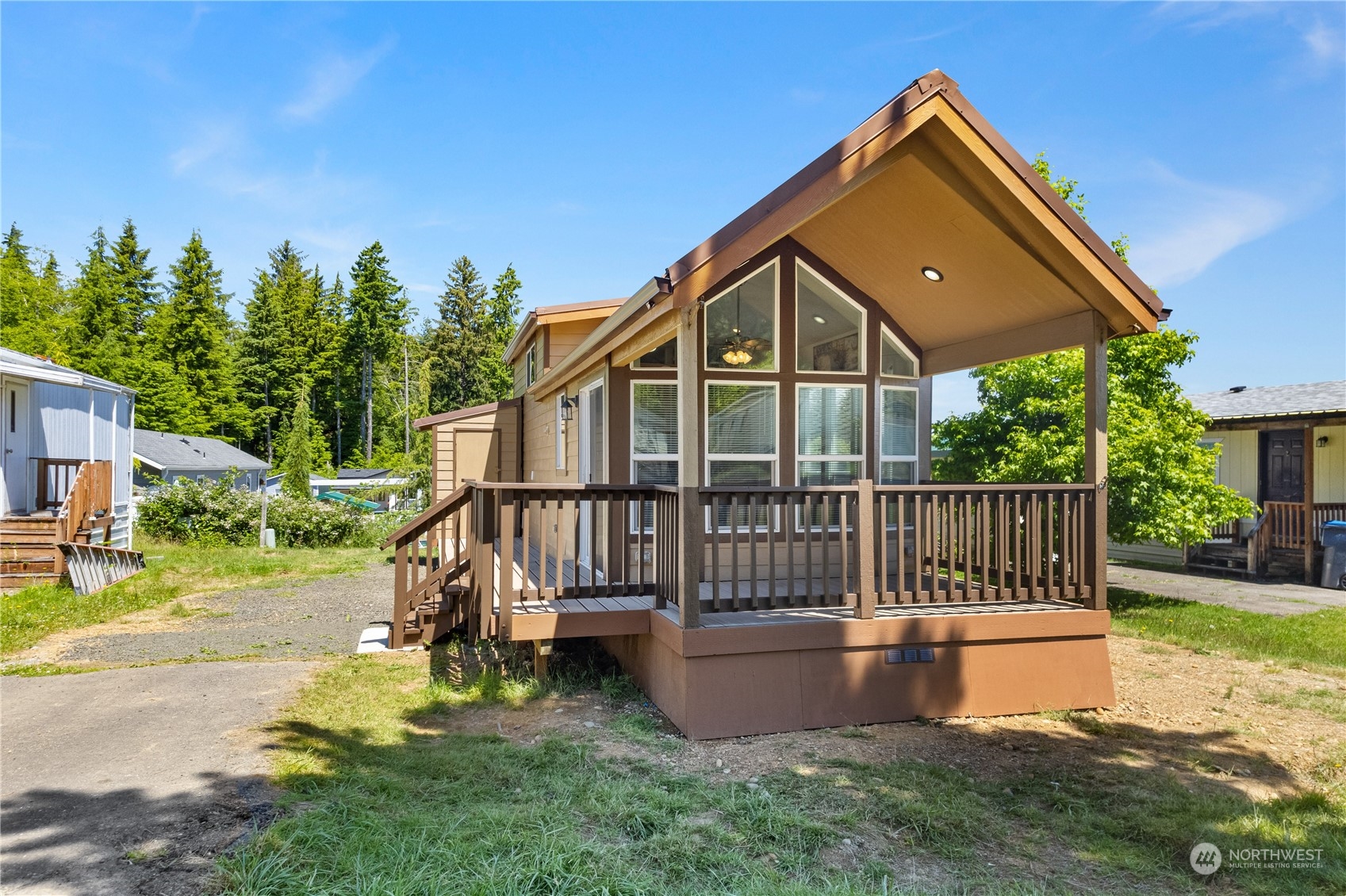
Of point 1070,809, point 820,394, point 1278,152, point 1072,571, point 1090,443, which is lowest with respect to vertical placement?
point 1070,809

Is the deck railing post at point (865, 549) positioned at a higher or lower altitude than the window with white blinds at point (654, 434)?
lower

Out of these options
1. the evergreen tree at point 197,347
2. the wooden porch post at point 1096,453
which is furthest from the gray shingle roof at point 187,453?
the wooden porch post at point 1096,453

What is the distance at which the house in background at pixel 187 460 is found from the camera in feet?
80.5

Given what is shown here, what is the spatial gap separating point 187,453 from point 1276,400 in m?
32.5

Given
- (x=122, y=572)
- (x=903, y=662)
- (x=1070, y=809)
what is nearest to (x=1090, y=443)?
(x=903, y=662)

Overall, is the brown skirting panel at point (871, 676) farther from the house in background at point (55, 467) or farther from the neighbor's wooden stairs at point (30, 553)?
the house in background at point (55, 467)

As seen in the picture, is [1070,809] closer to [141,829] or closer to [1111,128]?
[141,829]

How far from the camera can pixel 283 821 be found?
3.62m

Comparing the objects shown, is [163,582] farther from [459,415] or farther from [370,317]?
[370,317]

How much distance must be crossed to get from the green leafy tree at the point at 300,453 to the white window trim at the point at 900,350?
29679mm

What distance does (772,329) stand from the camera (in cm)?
760

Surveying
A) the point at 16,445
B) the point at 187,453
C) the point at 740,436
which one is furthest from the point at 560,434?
the point at 187,453

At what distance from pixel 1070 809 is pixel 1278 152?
14019 mm

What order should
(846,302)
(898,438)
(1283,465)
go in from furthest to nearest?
(1283,465) < (898,438) < (846,302)
